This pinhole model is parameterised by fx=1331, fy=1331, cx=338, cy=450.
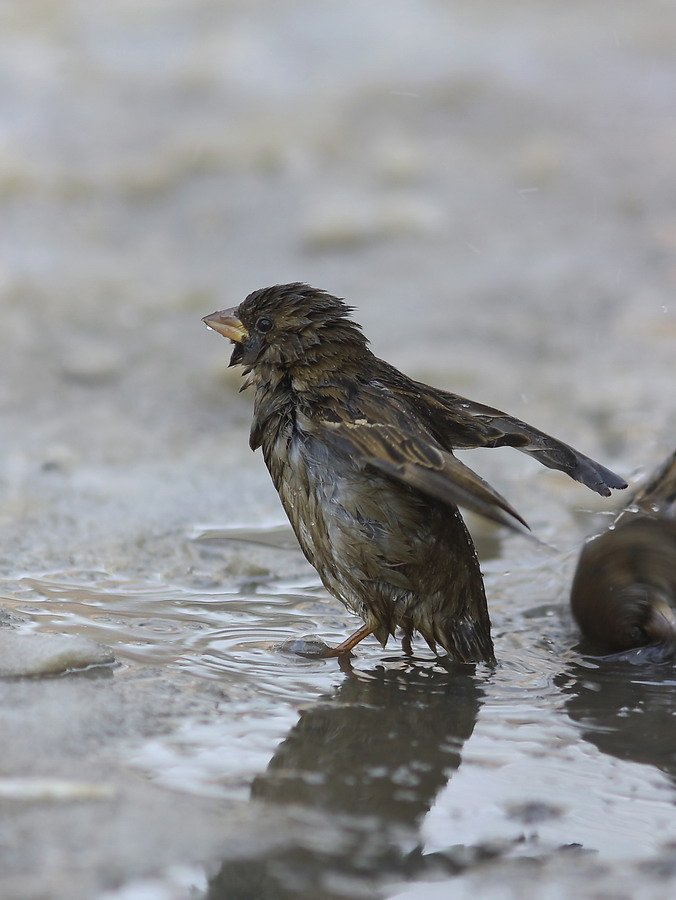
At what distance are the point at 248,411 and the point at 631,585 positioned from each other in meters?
3.08

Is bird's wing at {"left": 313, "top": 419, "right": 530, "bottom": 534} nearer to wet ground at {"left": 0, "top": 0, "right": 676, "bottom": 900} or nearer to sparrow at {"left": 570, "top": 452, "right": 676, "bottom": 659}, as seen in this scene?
wet ground at {"left": 0, "top": 0, "right": 676, "bottom": 900}

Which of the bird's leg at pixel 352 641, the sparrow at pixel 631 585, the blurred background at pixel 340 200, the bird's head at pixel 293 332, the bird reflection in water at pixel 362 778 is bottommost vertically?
the bird reflection in water at pixel 362 778

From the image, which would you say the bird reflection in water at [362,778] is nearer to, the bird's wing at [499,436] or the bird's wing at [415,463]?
the bird's wing at [415,463]

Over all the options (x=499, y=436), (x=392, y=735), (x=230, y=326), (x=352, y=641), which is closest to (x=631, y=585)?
(x=499, y=436)

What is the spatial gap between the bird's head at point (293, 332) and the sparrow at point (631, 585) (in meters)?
1.04

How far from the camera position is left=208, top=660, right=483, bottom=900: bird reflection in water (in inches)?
95.3

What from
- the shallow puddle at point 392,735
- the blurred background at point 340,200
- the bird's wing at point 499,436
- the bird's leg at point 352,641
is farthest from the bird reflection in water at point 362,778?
the blurred background at point 340,200

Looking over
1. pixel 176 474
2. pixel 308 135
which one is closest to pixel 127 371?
pixel 176 474

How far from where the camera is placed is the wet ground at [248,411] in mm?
2648

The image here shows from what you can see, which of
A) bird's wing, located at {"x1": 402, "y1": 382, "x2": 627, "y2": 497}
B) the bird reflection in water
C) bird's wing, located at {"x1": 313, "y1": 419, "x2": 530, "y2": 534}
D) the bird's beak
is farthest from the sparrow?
the bird's beak

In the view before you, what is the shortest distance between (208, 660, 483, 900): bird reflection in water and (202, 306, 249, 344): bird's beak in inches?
47.6

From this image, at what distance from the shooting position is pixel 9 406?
6.80 metres

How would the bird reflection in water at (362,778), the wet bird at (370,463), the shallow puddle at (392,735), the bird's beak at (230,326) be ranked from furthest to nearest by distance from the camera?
the bird's beak at (230,326) → the wet bird at (370,463) → the shallow puddle at (392,735) → the bird reflection in water at (362,778)

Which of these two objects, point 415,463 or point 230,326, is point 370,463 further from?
point 230,326
